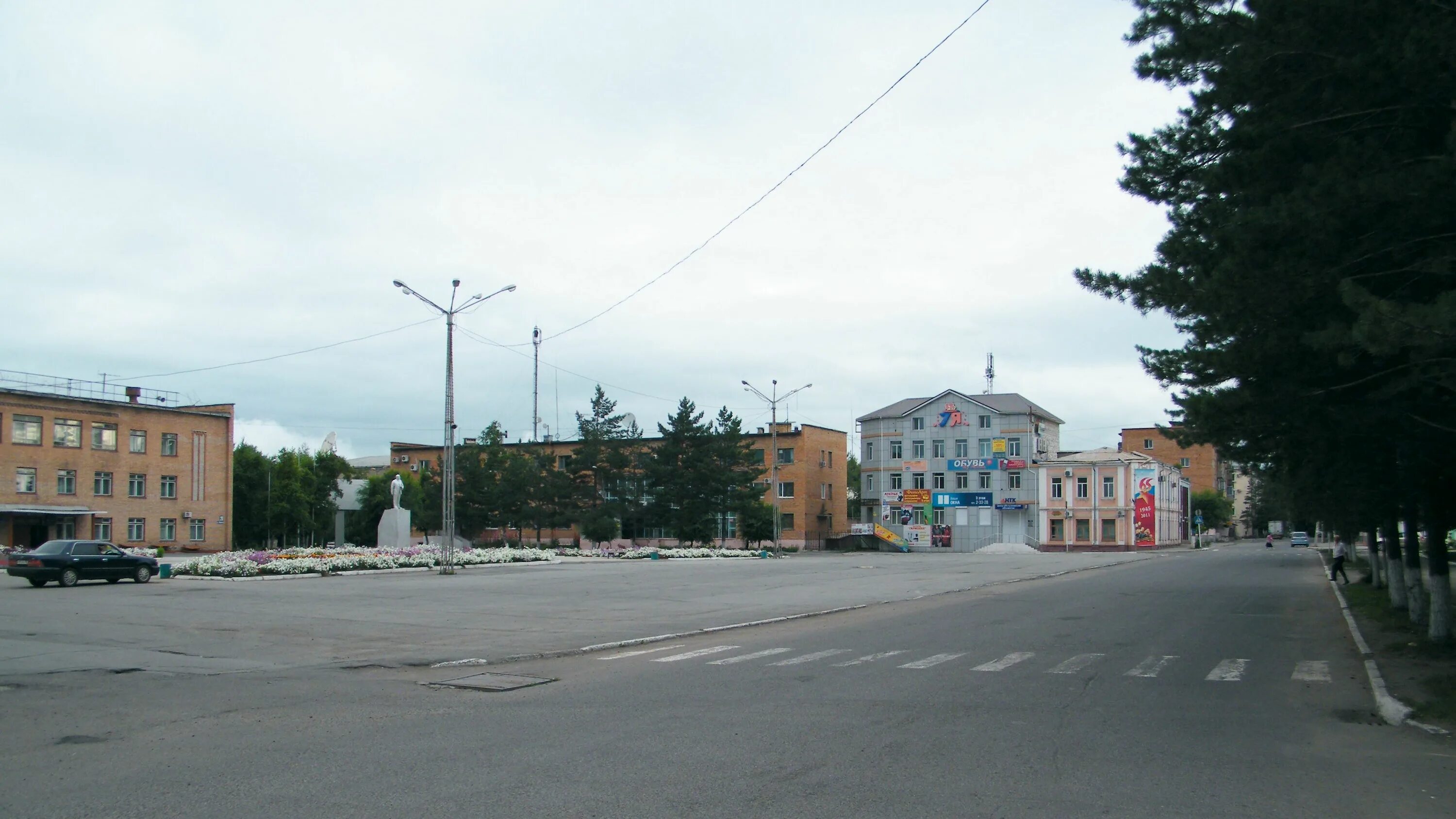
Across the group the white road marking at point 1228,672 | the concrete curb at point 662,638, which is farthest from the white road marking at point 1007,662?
the concrete curb at point 662,638

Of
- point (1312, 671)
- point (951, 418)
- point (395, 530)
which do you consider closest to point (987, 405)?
point (951, 418)

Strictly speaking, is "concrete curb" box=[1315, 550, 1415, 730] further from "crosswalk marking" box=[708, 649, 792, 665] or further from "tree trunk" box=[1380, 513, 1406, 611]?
"crosswalk marking" box=[708, 649, 792, 665]

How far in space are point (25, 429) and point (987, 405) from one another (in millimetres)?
67789

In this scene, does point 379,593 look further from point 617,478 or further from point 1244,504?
point 1244,504

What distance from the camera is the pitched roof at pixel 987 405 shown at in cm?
8506

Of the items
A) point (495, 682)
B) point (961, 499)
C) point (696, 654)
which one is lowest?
point (696, 654)

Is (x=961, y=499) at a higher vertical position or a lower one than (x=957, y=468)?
lower

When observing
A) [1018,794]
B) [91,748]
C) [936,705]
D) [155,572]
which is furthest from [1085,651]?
[155,572]

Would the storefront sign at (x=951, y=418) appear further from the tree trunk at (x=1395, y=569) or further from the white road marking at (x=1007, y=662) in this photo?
the white road marking at (x=1007, y=662)

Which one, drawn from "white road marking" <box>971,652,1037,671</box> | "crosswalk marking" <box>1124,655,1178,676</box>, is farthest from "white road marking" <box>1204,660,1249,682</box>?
"white road marking" <box>971,652,1037,671</box>

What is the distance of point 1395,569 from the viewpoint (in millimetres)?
23219

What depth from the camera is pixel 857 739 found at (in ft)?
28.7

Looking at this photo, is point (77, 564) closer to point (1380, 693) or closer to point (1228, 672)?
point (1228, 672)

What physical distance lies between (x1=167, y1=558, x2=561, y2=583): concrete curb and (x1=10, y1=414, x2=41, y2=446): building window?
28.9 meters
